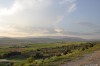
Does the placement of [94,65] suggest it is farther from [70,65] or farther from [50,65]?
[50,65]

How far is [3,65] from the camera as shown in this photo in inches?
2450

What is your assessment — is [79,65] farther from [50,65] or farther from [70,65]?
[50,65]

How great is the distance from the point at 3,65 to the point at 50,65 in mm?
40444

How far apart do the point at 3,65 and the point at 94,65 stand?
41.6 meters

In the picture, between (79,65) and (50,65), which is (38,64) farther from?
(79,65)

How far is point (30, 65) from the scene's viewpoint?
78.6ft

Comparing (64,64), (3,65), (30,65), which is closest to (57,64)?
(64,64)

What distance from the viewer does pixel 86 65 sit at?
23.5 metres

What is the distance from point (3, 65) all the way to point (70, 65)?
4080 centimetres

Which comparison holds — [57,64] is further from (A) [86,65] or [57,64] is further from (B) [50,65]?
(A) [86,65]

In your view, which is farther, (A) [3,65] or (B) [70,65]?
(A) [3,65]

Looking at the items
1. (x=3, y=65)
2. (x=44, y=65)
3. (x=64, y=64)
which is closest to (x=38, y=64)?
(x=44, y=65)

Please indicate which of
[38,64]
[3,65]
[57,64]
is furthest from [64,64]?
[3,65]

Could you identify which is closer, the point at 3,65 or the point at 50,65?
the point at 50,65
